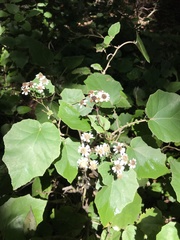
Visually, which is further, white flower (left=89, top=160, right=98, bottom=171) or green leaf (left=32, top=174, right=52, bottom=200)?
green leaf (left=32, top=174, right=52, bottom=200)

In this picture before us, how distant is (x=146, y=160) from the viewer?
1.25 metres

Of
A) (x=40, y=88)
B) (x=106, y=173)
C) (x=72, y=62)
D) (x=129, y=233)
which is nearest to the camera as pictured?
(x=106, y=173)

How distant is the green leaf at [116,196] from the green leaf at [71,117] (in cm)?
25

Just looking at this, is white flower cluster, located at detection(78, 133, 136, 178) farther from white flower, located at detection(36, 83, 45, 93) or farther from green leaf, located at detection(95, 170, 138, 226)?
white flower, located at detection(36, 83, 45, 93)

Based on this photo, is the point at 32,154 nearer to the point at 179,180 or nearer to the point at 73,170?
the point at 73,170

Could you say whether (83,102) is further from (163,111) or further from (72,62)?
(72,62)

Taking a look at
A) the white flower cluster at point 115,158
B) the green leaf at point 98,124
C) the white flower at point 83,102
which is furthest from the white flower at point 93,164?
the white flower at point 83,102

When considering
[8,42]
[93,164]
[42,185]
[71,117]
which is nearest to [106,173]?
[93,164]

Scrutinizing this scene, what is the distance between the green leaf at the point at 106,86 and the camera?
1352 millimetres

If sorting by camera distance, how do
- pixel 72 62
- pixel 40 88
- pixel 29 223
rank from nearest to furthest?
pixel 29 223 → pixel 40 88 → pixel 72 62

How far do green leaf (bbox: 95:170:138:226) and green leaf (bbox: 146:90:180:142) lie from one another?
0.25 m

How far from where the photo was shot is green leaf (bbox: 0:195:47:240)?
106cm

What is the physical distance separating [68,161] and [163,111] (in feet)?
1.52

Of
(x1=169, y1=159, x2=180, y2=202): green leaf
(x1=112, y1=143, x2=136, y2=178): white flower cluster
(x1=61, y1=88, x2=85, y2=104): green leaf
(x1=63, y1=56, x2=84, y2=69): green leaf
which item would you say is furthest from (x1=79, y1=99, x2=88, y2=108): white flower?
(x1=63, y1=56, x2=84, y2=69): green leaf
